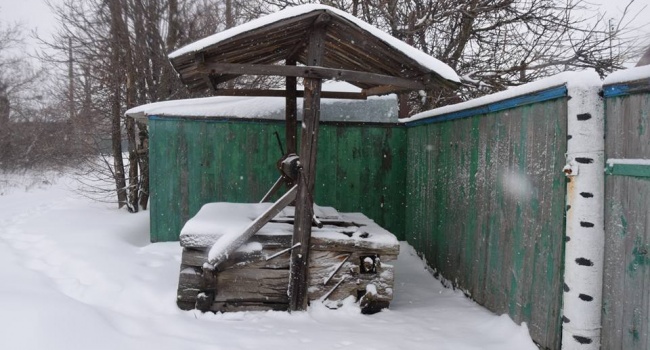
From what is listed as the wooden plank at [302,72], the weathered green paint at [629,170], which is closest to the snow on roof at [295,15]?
the wooden plank at [302,72]

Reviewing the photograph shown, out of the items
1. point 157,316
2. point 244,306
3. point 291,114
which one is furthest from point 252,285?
point 291,114

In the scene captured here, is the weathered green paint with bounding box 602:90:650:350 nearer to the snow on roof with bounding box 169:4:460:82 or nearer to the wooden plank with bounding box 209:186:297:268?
the snow on roof with bounding box 169:4:460:82

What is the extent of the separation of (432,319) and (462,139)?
6.19 ft

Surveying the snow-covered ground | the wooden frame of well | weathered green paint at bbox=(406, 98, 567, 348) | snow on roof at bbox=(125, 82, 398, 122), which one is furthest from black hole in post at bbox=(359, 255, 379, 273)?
snow on roof at bbox=(125, 82, 398, 122)

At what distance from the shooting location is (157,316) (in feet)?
12.3

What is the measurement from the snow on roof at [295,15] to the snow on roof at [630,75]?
1626 millimetres

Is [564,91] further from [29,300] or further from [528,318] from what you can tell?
[29,300]

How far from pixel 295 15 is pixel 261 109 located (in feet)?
9.39

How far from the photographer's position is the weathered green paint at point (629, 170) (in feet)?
7.60

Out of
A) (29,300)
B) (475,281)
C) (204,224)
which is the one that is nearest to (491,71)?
(475,281)

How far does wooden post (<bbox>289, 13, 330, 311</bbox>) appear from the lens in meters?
4.01

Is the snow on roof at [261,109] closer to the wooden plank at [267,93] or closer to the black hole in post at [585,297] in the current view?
the wooden plank at [267,93]

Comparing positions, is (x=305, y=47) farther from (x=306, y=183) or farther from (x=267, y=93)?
(x=306, y=183)

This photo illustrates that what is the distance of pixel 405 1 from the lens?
8.73m
